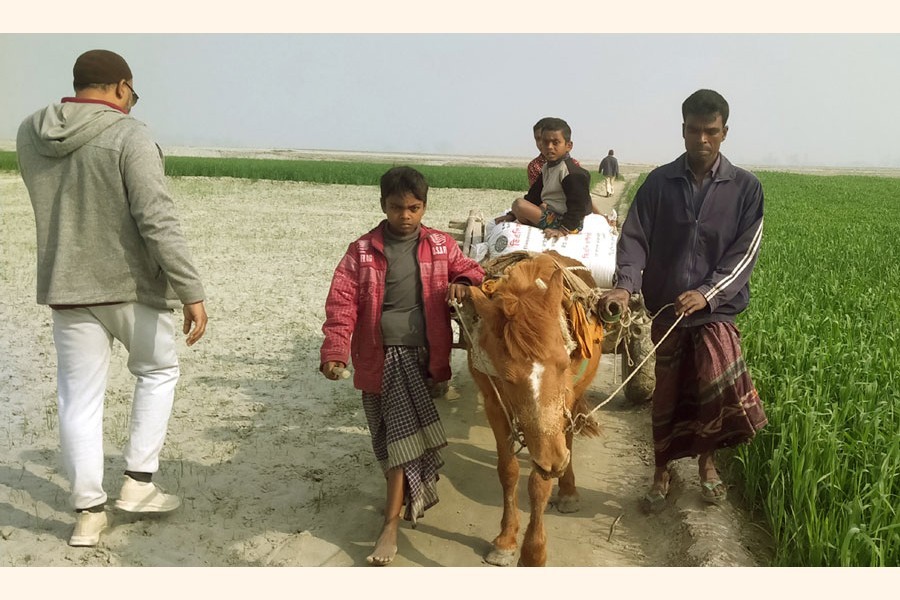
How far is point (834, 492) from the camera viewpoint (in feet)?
12.0

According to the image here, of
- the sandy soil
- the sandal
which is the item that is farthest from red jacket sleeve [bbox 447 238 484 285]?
the sandal

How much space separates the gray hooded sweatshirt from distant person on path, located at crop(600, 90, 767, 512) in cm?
240

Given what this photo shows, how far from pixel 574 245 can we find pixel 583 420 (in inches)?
77.2

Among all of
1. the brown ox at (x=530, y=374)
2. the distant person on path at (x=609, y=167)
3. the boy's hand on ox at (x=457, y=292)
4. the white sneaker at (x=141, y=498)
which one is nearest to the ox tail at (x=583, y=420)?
the brown ox at (x=530, y=374)

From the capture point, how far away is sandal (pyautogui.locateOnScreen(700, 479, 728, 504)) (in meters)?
4.34

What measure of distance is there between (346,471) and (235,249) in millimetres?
10372

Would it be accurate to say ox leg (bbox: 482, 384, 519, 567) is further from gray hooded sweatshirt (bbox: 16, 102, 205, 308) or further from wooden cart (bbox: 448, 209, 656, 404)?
gray hooded sweatshirt (bbox: 16, 102, 205, 308)

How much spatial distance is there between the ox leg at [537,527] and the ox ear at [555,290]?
3.02ft

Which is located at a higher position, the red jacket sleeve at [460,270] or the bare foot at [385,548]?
the red jacket sleeve at [460,270]

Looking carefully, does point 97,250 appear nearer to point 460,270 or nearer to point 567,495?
point 460,270

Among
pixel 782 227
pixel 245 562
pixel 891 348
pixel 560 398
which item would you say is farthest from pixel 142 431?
pixel 782 227

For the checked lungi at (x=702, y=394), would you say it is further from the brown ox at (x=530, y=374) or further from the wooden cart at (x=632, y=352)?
the brown ox at (x=530, y=374)

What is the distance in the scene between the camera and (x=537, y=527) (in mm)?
3750

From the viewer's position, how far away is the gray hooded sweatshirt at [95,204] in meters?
3.81
